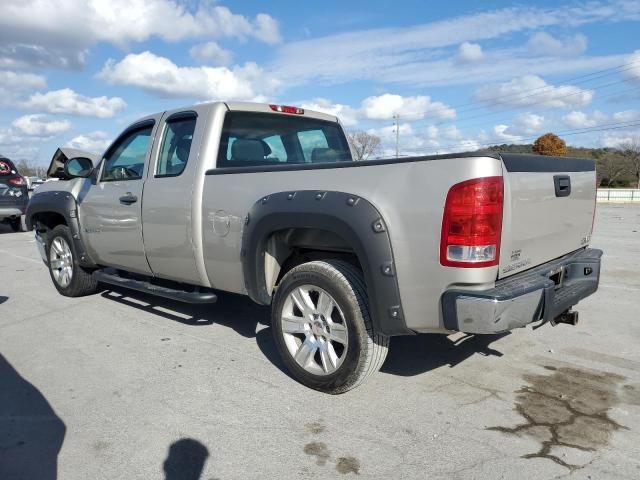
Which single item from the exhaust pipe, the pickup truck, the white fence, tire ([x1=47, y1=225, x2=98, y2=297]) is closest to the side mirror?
the pickup truck

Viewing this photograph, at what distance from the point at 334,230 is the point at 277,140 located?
1.99m

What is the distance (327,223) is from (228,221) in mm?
983

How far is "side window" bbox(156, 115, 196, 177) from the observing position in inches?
175

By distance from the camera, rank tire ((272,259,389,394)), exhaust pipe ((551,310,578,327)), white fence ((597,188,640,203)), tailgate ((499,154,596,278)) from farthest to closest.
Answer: white fence ((597,188,640,203)) < exhaust pipe ((551,310,578,327)) < tire ((272,259,389,394)) < tailgate ((499,154,596,278))

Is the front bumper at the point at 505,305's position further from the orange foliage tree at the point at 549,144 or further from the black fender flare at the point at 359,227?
the orange foliage tree at the point at 549,144

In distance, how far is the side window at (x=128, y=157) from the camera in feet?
16.3

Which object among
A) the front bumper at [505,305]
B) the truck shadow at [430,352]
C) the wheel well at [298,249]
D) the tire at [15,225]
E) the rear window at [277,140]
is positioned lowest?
the truck shadow at [430,352]

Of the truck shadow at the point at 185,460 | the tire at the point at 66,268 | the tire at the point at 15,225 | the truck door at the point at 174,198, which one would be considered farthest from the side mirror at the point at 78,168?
the tire at the point at 15,225

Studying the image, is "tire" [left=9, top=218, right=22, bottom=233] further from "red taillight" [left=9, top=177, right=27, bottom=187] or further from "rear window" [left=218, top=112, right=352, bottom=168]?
"rear window" [left=218, top=112, right=352, bottom=168]

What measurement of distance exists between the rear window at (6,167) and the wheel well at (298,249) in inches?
461

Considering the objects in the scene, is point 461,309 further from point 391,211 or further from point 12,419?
point 12,419

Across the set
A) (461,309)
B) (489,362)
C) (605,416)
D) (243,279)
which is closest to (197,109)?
(243,279)

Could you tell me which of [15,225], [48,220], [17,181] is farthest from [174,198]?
[15,225]

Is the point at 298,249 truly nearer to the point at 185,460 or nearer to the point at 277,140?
the point at 277,140
